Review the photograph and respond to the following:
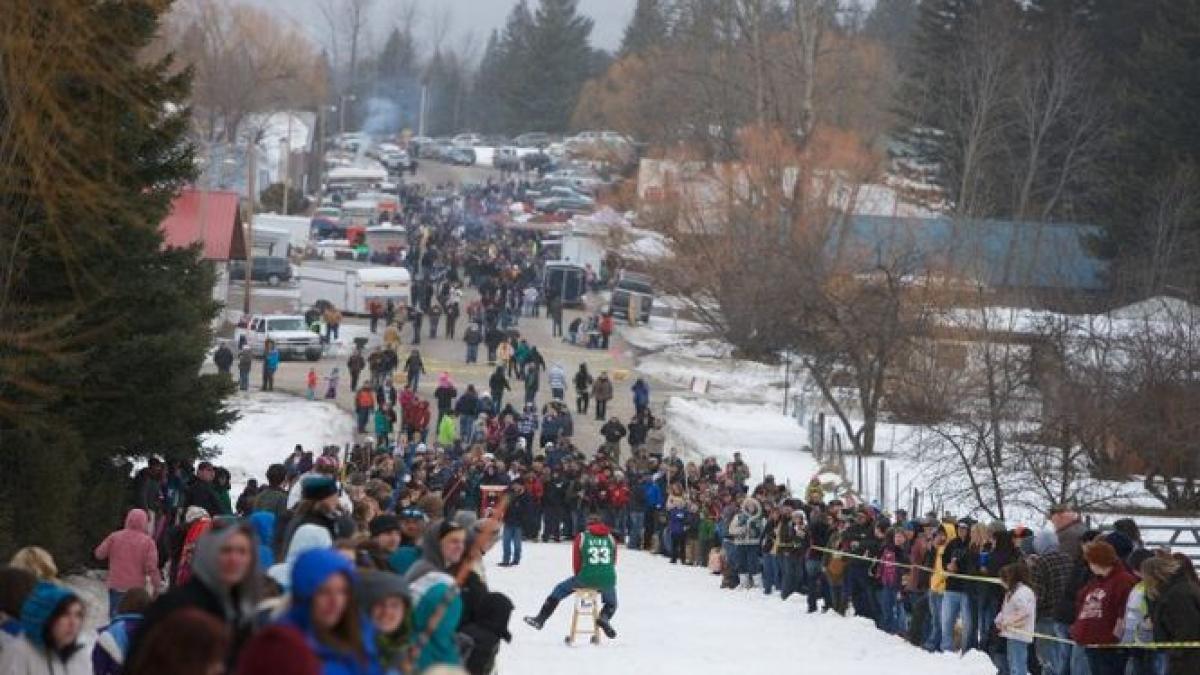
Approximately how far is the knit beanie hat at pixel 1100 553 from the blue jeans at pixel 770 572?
→ 1178 centimetres

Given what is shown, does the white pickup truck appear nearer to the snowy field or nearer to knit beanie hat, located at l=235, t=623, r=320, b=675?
the snowy field

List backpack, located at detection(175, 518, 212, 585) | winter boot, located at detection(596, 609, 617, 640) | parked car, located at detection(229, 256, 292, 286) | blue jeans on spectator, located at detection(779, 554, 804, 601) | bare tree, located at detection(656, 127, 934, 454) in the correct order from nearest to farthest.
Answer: backpack, located at detection(175, 518, 212, 585)
winter boot, located at detection(596, 609, 617, 640)
blue jeans on spectator, located at detection(779, 554, 804, 601)
bare tree, located at detection(656, 127, 934, 454)
parked car, located at detection(229, 256, 292, 286)

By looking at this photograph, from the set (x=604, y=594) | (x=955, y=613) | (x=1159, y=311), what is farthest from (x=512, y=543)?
(x=1159, y=311)

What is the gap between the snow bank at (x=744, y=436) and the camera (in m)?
45.2

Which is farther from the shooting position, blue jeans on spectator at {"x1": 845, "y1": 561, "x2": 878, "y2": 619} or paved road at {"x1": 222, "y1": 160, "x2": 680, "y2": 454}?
paved road at {"x1": 222, "y1": 160, "x2": 680, "y2": 454}

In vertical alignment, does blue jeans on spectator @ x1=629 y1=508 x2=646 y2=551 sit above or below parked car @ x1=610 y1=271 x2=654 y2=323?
below

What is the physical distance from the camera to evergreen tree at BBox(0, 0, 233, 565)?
20656 mm

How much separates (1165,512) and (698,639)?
18152mm

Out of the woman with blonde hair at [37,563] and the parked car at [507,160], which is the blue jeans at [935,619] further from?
the parked car at [507,160]

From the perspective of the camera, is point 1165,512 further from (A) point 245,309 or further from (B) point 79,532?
(A) point 245,309

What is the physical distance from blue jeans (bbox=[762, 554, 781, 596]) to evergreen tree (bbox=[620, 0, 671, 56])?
139962 millimetres

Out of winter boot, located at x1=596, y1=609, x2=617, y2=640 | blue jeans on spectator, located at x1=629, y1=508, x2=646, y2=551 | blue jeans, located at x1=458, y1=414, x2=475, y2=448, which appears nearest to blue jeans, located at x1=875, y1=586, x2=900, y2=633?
winter boot, located at x1=596, y1=609, x2=617, y2=640

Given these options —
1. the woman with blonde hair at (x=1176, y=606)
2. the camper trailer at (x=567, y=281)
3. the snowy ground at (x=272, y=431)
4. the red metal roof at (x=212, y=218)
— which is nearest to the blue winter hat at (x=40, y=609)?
the woman with blonde hair at (x=1176, y=606)

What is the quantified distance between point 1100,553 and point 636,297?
6037cm
